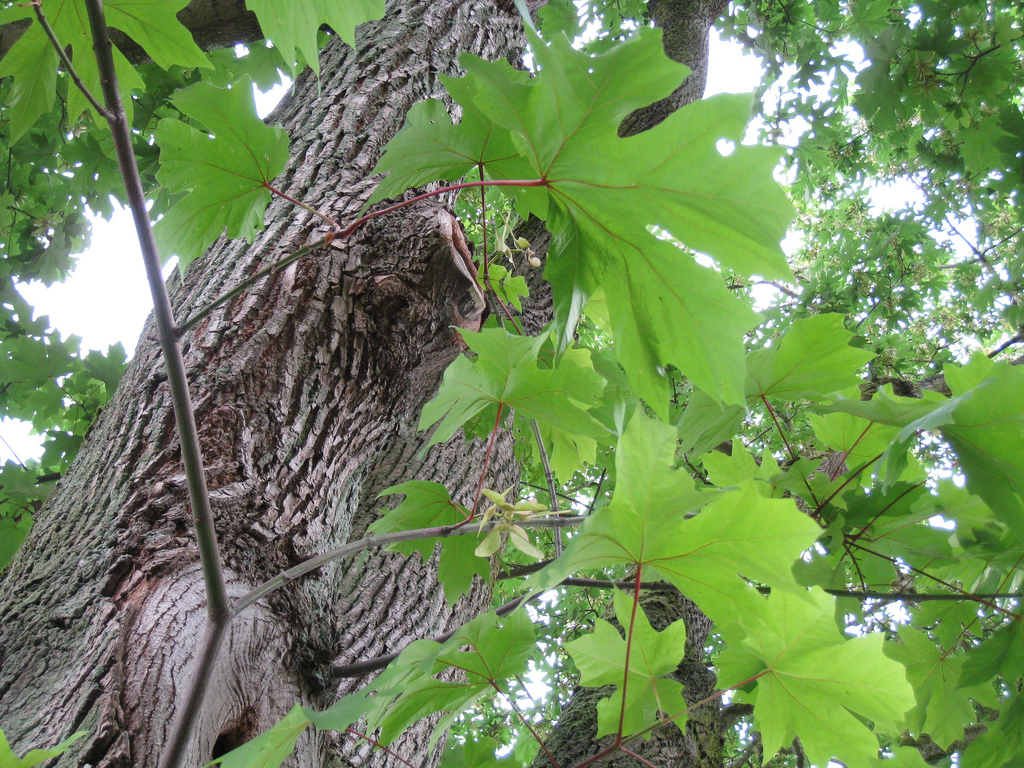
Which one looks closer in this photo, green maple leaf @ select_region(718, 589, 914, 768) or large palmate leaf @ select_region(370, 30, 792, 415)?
large palmate leaf @ select_region(370, 30, 792, 415)

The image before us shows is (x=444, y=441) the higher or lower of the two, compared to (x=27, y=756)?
higher

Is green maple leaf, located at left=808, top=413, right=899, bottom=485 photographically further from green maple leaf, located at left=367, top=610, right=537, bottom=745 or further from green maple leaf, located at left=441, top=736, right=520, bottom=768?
green maple leaf, located at left=441, top=736, right=520, bottom=768

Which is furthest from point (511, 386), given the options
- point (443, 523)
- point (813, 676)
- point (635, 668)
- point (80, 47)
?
point (80, 47)

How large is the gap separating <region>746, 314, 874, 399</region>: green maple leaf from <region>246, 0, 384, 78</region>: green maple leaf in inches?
33.6

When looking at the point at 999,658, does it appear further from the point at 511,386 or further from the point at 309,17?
the point at 309,17

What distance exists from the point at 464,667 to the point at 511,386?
41 centimetres

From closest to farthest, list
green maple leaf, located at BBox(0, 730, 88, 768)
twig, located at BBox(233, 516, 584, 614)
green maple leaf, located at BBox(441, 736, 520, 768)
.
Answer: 1. green maple leaf, located at BBox(0, 730, 88, 768)
2. twig, located at BBox(233, 516, 584, 614)
3. green maple leaf, located at BBox(441, 736, 520, 768)

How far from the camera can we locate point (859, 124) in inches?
208

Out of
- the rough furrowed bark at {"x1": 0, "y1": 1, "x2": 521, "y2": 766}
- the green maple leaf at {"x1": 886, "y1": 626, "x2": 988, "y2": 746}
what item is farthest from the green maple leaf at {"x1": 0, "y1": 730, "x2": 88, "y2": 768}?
the green maple leaf at {"x1": 886, "y1": 626, "x2": 988, "y2": 746}

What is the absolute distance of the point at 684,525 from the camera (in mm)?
684

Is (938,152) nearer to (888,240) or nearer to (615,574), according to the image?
(888,240)

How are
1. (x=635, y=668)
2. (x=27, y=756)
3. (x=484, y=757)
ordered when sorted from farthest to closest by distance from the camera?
1. (x=484, y=757)
2. (x=635, y=668)
3. (x=27, y=756)

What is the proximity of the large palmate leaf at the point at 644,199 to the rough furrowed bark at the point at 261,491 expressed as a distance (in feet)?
1.85

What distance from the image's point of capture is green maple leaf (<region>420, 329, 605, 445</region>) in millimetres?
898
